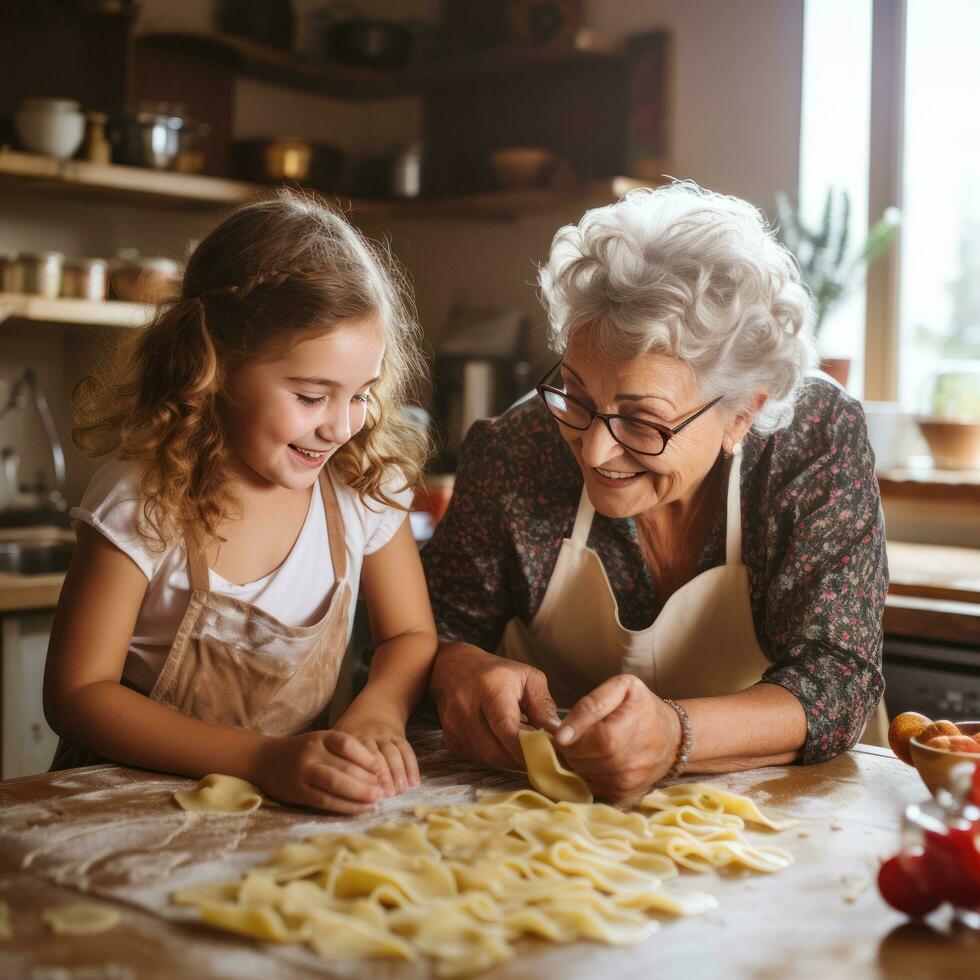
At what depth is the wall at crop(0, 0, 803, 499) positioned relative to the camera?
3471 millimetres

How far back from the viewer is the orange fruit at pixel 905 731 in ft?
4.33

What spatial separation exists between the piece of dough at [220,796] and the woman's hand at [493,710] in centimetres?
26

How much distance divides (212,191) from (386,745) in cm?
273

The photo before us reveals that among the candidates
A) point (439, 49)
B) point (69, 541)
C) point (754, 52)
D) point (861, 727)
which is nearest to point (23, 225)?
point (69, 541)

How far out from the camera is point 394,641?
5.22 ft

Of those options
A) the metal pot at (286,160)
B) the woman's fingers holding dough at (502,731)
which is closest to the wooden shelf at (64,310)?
the metal pot at (286,160)

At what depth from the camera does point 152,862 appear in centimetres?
104

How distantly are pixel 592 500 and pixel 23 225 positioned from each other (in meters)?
2.81

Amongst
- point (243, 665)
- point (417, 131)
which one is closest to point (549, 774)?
point (243, 665)

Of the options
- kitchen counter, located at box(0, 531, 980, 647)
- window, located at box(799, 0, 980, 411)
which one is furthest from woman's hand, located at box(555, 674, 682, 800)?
window, located at box(799, 0, 980, 411)

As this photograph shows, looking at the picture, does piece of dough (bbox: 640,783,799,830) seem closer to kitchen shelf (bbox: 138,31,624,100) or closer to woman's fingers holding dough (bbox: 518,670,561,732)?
Result: woman's fingers holding dough (bbox: 518,670,561,732)

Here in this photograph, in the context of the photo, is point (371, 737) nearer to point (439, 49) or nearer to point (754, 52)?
point (754, 52)

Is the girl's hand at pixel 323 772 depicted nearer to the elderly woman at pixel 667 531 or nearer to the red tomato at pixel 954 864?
the elderly woman at pixel 667 531

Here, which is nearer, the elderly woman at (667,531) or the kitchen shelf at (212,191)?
the elderly woman at (667,531)
